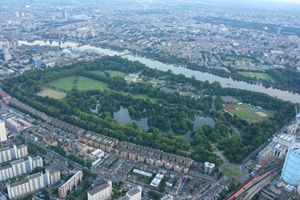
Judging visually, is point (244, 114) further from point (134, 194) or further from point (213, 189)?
point (134, 194)

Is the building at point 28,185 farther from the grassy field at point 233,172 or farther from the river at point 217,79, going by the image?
the river at point 217,79

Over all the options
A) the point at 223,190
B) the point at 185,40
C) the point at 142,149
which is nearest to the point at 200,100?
the point at 142,149

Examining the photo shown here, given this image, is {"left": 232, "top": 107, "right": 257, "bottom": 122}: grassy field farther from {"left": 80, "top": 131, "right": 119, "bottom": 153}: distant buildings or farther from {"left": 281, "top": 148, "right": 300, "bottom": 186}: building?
{"left": 80, "top": 131, "right": 119, "bottom": 153}: distant buildings

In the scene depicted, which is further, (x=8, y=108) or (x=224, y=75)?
(x=224, y=75)

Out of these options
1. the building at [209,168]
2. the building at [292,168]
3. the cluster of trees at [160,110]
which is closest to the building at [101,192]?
the cluster of trees at [160,110]

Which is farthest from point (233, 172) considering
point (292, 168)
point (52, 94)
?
point (52, 94)

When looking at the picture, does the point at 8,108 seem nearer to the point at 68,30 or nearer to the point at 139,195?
the point at 139,195

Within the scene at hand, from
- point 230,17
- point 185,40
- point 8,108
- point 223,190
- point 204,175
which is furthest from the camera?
point 230,17
